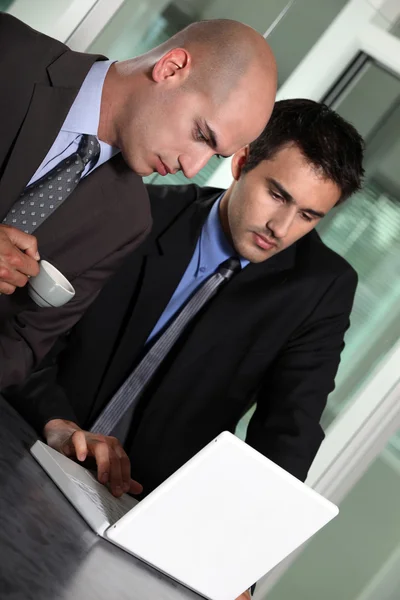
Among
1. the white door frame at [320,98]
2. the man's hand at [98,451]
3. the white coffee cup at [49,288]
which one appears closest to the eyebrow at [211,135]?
the white coffee cup at [49,288]

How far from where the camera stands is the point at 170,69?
5.55 ft

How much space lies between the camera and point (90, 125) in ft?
5.61

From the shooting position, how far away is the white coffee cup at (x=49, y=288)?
53.2 inches

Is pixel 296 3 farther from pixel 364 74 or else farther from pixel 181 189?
pixel 181 189

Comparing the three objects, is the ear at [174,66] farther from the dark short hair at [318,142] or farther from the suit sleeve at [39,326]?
the dark short hair at [318,142]

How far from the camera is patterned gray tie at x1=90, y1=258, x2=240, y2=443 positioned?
6.73ft

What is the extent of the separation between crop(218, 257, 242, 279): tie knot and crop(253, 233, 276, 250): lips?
86 mm

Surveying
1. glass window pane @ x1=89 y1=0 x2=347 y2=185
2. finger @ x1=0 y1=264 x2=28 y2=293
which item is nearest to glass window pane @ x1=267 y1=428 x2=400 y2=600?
glass window pane @ x1=89 y1=0 x2=347 y2=185

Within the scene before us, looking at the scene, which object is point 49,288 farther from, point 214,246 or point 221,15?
point 221,15

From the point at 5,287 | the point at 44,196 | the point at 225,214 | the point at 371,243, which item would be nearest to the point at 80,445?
the point at 5,287

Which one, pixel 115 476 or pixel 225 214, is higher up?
pixel 225 214

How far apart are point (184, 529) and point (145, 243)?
1133mm

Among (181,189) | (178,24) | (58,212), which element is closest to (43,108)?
(58,212)

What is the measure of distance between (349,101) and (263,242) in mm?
1336
